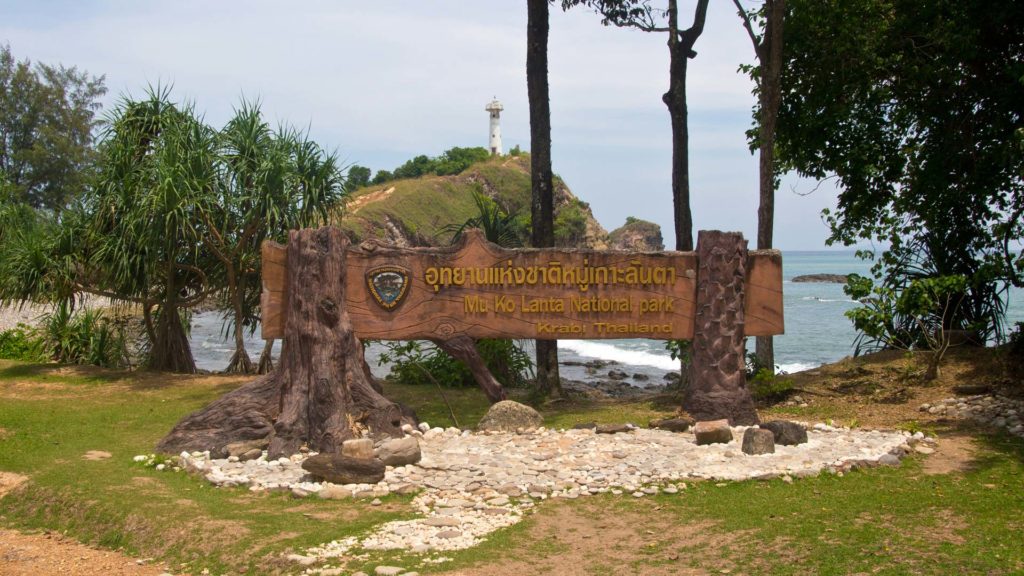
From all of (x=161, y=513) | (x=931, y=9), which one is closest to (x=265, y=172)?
(x=161, y=513)

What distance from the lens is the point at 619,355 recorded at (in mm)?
28906

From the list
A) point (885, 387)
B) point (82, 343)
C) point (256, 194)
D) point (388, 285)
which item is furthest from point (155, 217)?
point (885, 387)

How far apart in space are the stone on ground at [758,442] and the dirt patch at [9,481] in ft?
21.6

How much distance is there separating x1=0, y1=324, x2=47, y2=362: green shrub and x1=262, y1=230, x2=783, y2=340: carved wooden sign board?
8960mm

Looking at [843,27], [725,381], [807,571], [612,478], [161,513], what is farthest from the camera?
[843,27]

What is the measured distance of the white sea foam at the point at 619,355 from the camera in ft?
87.2

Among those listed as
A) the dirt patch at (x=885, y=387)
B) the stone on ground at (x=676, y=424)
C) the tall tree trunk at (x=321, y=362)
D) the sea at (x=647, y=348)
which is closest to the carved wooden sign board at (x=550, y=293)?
the tall tree trunk at (x=321, y=362)

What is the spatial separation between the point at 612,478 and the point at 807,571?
2.37m

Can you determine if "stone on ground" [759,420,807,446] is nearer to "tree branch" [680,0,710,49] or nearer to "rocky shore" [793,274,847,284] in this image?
"tree branch" [680,0,710,49]

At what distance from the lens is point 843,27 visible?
1235 centimetres

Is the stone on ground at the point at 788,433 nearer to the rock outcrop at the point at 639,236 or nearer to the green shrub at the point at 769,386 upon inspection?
the green shrub at the point at 769,386

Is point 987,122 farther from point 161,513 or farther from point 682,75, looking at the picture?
point 161,513

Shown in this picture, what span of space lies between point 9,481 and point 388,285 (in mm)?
3977

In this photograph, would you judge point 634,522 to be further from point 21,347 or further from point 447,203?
point 447,203
